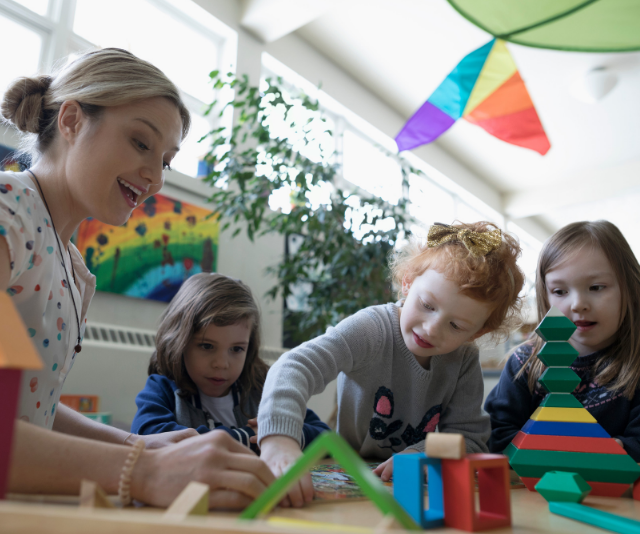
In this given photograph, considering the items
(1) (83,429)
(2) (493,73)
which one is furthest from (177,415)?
(2) (493,73)

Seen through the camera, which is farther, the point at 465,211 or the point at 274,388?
the point at 465,211

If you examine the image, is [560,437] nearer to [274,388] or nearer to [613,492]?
[613,492]

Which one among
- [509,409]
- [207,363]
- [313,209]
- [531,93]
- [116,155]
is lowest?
[509,409]

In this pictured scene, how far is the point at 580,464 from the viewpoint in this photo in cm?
69

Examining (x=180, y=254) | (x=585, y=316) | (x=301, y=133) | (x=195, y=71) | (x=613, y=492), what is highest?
(x=195, y=71)

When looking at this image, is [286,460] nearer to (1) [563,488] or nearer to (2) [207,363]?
(1) [563,488]

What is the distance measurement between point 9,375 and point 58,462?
18 cm

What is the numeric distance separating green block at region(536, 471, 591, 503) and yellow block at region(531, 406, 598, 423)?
13 centimetres

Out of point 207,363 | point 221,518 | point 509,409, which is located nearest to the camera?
point 221,518

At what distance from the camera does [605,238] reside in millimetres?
1178

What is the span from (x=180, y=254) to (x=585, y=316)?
8.09 feet

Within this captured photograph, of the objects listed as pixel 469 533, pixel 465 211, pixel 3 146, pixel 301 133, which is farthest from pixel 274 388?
pixel 465 211

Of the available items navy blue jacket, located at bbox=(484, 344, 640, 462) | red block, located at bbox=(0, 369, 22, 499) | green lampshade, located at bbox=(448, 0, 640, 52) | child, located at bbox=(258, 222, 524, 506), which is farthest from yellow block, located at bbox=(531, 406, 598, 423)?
green lampshade, located at bbox=(448, 0, 640, 52)

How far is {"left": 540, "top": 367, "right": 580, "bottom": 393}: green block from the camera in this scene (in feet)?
2.43
